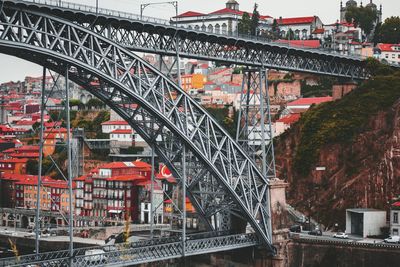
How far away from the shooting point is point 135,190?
3031 inches

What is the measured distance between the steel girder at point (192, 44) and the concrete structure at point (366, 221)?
858 centimetres

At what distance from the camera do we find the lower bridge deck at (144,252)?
36.7 meters

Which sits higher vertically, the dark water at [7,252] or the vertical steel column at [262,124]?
the vertical steel column at [262,124]

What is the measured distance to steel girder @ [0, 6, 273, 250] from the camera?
3566cm

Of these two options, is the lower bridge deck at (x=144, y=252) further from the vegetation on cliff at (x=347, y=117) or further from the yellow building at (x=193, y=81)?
the yellow building at (x=193, y=81)

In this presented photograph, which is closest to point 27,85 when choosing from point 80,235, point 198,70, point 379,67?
point 198,70

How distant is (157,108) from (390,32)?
214 ft

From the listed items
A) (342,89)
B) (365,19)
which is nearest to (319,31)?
(365,19)

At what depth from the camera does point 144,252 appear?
40438mm

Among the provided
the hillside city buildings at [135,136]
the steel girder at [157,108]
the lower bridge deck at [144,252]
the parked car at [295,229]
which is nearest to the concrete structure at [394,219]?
the hillside city buildings at [135,136]

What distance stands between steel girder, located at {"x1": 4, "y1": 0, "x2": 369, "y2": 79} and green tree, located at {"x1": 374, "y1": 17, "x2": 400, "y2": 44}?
43.0m

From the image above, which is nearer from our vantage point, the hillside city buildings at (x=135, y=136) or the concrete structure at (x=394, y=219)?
the concrete structure at (x=394, y=219)

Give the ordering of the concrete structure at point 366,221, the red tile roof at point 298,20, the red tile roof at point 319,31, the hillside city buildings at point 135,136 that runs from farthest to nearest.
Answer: the red tile roof at point 298,20 < the red tile roof at point 319,31 < the hillside city buildings at point 135,136 < the concrete structure at point 366,221

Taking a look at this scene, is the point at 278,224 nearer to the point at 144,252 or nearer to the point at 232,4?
the point at 144,252
